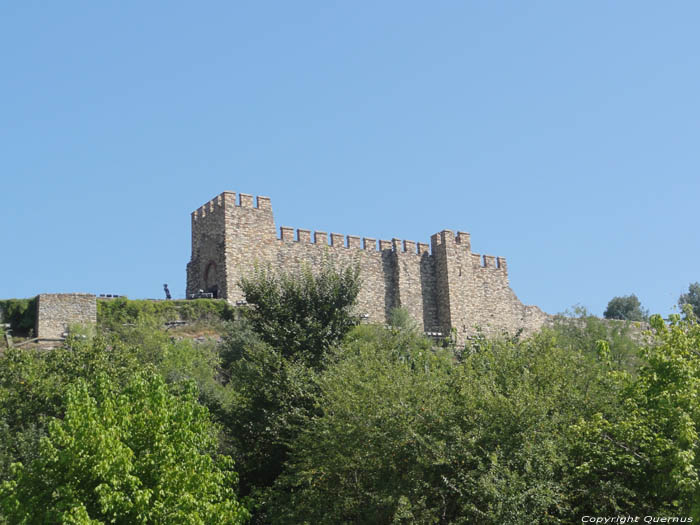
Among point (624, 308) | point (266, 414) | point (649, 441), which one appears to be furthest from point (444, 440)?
point (624, 308)

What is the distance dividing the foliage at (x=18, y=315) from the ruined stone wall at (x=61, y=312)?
0.36 m

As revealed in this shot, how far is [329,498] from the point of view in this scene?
20.0 m

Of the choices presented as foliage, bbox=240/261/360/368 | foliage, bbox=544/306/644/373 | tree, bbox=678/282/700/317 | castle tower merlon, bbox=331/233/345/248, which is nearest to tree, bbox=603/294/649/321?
tree, bbox=678/282/700/317

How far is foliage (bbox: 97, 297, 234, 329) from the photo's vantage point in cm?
3744

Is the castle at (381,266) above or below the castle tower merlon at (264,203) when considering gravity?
below

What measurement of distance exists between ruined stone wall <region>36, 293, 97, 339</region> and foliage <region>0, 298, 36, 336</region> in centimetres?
36

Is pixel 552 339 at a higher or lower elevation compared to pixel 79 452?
higher

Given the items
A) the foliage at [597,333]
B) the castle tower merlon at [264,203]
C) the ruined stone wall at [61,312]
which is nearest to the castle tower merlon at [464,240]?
the foliage at [597,333]

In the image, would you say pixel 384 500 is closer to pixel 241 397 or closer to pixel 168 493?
pixel 168 493

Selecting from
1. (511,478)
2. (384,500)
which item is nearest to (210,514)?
(384,500)

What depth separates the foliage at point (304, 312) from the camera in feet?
84.1

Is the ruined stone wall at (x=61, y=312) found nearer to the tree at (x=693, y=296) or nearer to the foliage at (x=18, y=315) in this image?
the foliage at (x=18, y=315)

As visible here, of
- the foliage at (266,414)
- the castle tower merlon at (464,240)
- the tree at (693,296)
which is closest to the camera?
the foliage at (266,414)

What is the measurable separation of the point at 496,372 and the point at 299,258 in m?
21.2
